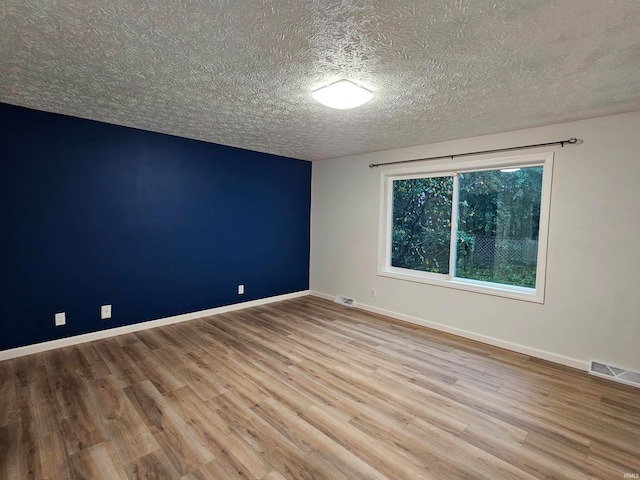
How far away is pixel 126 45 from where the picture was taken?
1.85 meters

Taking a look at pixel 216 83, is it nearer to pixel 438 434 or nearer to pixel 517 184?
pixel 438 434

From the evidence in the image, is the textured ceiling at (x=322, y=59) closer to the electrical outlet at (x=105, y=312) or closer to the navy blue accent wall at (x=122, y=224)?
the navy blue accent wall at (x=122, y=224)

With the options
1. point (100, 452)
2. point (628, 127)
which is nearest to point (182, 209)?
point (100, 452)

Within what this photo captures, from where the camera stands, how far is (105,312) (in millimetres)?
3537

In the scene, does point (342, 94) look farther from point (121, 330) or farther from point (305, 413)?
point (121, 330)

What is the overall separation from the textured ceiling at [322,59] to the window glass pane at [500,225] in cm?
71

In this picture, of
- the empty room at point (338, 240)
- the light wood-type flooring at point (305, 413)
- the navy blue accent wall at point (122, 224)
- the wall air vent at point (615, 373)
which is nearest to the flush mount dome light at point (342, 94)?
the empty room at point (338, 240)

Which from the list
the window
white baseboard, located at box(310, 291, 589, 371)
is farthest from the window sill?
white baseboard, located at box(310, 291, 589, 371)

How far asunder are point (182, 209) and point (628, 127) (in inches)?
193

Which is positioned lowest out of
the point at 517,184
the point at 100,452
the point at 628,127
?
the point at 100,452

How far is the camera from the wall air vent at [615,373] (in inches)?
107

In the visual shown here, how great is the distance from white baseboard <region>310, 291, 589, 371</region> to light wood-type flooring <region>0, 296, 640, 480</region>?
113mm

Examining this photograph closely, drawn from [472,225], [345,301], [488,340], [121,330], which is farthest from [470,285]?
[121,330]

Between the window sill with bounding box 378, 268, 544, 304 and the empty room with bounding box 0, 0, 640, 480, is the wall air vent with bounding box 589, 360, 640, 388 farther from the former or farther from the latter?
the window sill with bounding box 378, 268, 544, 304
